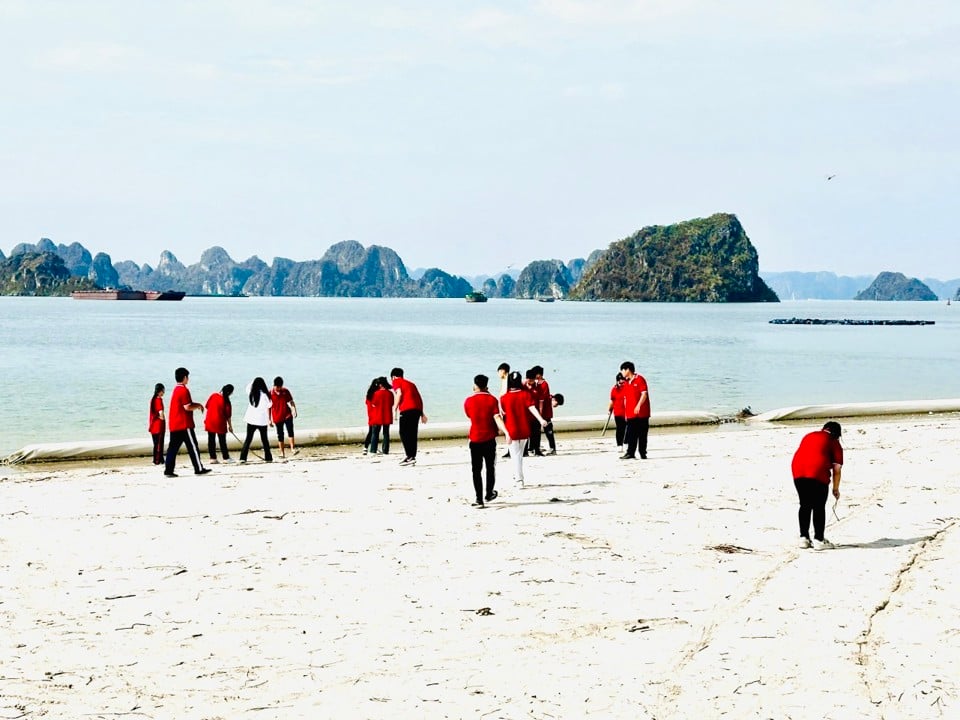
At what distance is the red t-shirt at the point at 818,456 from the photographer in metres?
10.1

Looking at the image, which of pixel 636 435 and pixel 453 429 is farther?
pixel 453 429

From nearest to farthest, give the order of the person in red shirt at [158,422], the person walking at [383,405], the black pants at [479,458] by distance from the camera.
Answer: the black pants at [479,458], the person in red shirt at [158,422], the person walking at [383,405]

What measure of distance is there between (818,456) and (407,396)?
751 centimetres

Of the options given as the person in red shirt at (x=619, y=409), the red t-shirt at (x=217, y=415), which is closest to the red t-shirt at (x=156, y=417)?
the red t-shirt at (x=217, y=415)

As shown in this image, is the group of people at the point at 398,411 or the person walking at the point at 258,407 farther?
the person walking at the point at 258,407

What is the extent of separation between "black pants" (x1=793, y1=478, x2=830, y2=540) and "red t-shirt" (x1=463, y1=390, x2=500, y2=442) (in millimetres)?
3978

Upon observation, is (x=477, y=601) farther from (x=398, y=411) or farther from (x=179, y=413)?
(x=179, y=413)

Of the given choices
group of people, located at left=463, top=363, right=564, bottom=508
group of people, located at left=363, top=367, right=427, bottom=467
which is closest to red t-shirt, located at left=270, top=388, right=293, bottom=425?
group of people, located at left=363, top=367, right=427, bottom=467

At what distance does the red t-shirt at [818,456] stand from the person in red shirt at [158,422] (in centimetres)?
1080

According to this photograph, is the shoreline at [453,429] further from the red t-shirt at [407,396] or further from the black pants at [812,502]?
the black pants at [812,502]

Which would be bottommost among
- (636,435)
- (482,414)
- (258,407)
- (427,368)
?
(427,368)

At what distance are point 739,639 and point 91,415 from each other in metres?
28.0

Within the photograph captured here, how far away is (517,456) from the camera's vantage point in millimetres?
14016

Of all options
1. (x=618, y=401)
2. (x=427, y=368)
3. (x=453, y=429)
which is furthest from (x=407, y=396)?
(x=427, y=368)
